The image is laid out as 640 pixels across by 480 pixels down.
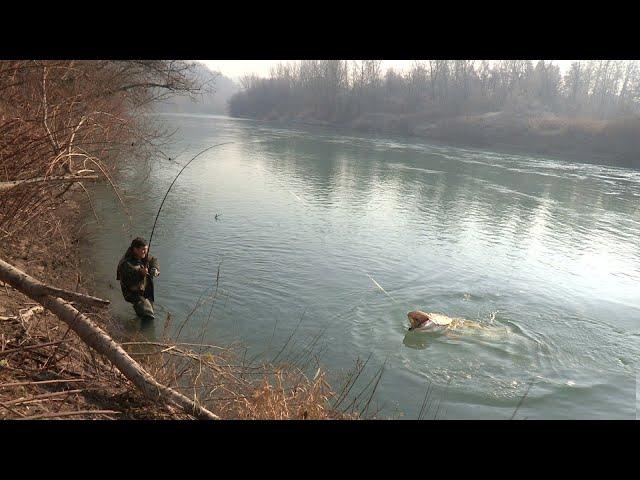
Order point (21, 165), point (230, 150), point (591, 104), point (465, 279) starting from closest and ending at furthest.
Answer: point (21, 165)
point (465, 279)
point (230, 150)
point (591, 104)

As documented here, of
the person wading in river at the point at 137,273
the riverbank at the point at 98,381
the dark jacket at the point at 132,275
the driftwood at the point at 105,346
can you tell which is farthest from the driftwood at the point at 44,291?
the dark jacket at the point at 132,275

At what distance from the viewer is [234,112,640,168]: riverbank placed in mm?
42938

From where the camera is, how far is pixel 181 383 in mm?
6266

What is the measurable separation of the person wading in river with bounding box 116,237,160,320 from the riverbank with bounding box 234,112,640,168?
43.0 m

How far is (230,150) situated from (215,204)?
15182 mm

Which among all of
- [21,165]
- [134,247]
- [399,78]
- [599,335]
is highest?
[399,78]

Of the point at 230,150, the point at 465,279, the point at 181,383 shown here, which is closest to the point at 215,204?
the point at 465,279

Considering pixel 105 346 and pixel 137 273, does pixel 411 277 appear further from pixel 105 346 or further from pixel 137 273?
pixel 105 346

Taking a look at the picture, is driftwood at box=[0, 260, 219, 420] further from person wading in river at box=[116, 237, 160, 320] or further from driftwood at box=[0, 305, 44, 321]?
person wading in river at box=[116, 237, 160, 320]

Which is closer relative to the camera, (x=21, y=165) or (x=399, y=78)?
(x=21, y=165)

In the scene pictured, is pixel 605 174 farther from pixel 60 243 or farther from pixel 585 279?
pixel 60 243

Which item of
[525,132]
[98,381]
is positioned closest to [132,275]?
[98,381]

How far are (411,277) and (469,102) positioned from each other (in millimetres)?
62020

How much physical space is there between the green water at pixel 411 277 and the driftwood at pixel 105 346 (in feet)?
12.2
